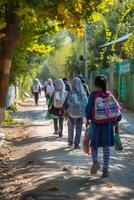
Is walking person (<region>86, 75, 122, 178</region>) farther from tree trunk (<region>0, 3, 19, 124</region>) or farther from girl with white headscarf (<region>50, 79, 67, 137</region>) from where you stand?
girl with white headscarf (<region>50, 79, 67, 137</region>)

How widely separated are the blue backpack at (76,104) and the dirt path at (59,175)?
88 cm

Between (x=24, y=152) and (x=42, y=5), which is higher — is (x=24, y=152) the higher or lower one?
the lower one

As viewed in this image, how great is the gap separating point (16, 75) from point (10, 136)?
359 centimetres

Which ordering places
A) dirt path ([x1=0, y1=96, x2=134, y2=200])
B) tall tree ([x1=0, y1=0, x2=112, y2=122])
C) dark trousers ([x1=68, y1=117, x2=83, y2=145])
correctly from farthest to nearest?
dark trousers ([x1=68, y1=117, x2=83, y2=145]) < dirt path ([x1=0, y1=96, x2=134, y2=200]) < tall tree ([x1=0, y1=0, x2=112, y2=122])

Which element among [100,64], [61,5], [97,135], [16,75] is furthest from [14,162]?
[100,64]

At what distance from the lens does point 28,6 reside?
858 centimetres

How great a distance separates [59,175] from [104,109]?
1415 millimetres

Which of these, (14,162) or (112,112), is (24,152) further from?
Answer: (112,112)

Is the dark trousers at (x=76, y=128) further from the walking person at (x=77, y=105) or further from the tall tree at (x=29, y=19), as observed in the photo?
the tall tree at (x=29, y=19)

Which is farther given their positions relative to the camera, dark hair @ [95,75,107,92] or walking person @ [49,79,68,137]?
walking person @ [49,79,68,137]

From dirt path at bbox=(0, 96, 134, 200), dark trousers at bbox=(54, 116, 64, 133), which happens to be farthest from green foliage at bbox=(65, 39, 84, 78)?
dirt path at bbox=(0, 96, 134, 200)

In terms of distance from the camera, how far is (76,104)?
14.9 metres

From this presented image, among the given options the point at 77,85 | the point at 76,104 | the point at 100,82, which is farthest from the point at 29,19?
the point at 76,104

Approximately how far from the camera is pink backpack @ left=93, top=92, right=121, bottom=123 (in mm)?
10289
